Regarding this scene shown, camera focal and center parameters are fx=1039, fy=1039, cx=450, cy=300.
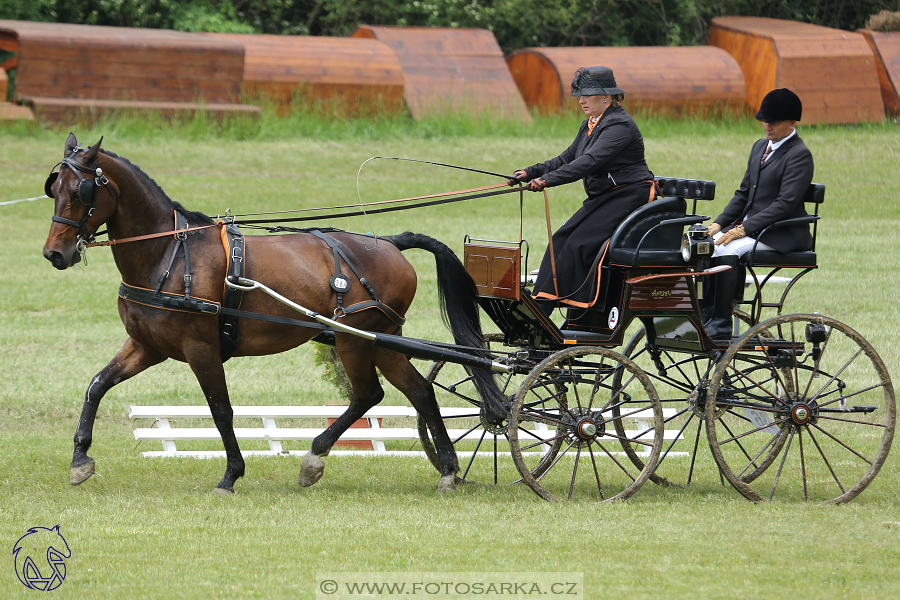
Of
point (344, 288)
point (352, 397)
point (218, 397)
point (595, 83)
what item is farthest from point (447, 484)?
point (595, 83)

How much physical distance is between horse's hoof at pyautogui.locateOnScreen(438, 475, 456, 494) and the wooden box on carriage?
1148mm

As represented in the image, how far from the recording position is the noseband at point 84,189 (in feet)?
18.7

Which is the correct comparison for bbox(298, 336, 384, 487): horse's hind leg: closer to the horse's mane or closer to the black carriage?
the black carriage

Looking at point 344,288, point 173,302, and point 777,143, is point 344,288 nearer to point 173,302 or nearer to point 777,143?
point 173,302

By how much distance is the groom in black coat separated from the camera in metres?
6.11

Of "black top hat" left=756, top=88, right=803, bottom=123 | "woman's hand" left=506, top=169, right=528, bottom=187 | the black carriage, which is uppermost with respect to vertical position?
"black top hat" left=756, top=88, right=803, bottom=123

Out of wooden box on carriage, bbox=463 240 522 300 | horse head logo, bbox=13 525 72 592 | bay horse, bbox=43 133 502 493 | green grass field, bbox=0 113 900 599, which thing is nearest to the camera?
horse head logo, bbox=13 525 72 592

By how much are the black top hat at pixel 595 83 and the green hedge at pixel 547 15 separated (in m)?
17.9

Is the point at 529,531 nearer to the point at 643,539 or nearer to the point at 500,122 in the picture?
the point at 643,539

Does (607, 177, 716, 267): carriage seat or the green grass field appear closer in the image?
the green grass field

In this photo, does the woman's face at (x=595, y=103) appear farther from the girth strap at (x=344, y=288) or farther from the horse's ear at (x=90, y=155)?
the horse's ear at (x=90, y=155)

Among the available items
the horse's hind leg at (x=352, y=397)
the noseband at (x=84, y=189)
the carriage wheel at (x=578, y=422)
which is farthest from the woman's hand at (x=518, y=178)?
the noseband at (x=84, y=189)

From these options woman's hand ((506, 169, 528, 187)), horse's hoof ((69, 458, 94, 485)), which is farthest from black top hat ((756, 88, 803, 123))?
horse's hoof ((69, 458, 94, 485))

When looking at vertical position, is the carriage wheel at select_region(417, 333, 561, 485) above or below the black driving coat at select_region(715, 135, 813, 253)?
below
